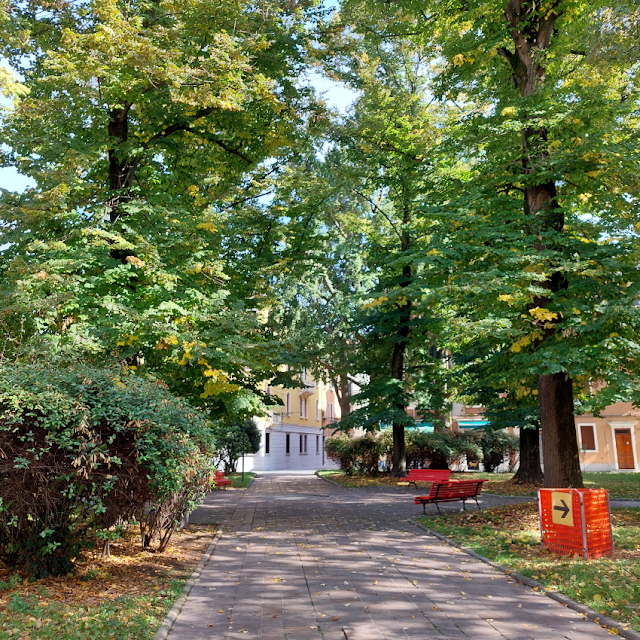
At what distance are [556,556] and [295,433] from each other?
42.0 m

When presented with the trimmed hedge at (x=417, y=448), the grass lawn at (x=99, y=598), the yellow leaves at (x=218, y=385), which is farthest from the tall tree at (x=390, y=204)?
the grass lawn at (x=99, y=598)

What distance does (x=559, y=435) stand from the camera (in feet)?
39.0

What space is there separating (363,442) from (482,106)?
1625 centimetres

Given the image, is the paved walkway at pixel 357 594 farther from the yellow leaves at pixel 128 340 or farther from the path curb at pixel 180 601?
the yellow leaves at pixel 128 340

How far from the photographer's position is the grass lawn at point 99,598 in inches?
207

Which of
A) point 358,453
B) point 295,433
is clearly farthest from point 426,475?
point 295,433

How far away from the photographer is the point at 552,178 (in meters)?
11.7

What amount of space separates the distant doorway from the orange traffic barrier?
31879 mm

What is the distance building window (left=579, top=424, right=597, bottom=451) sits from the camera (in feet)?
121

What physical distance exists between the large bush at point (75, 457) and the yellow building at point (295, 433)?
1122 inches

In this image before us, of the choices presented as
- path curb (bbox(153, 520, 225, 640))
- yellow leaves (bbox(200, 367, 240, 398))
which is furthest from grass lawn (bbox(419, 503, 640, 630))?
yellow leaves (bbox(200, 367, 240, 398))

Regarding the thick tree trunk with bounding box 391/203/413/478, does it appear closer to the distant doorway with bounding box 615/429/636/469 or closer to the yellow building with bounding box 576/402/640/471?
the yellow building with bounding box 576/402/640/471

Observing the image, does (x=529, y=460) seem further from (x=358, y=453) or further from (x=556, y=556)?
(x=556, y=556)

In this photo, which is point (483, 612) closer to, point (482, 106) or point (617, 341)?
point (617, 341)
